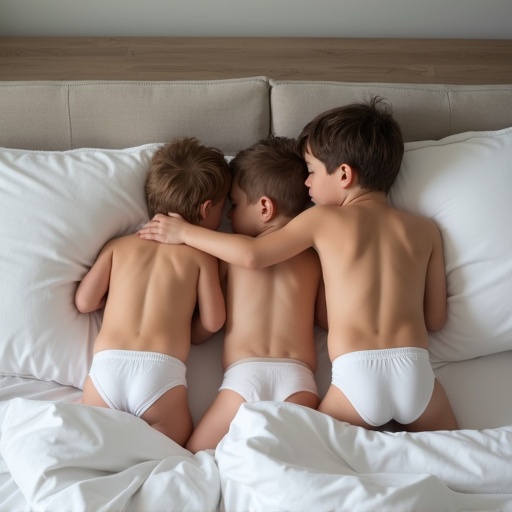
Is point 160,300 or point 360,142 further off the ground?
point 360,142

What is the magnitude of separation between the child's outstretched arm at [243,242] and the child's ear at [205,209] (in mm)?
56

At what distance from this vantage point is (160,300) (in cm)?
165

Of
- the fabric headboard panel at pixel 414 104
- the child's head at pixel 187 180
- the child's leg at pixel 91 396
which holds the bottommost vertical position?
the child's leg at pixel 91 396

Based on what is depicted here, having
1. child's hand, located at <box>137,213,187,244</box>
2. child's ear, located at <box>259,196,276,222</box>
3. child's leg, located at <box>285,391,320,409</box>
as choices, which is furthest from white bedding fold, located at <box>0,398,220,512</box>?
child's ear, located at <box>259,196,276,222</box>

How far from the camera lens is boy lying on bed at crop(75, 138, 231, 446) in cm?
156

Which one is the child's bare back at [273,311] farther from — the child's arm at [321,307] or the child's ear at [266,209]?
the child's ear at [266,209]

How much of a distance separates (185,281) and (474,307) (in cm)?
74

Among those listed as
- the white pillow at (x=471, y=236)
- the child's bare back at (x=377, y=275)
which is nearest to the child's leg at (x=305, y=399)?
the child's bare back at (x=377, y=275)

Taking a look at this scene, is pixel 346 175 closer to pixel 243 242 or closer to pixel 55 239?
pixel 243 242

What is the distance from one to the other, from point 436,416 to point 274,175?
727 mm

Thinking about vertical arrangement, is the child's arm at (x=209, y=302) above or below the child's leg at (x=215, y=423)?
above

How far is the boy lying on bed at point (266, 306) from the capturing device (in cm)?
159

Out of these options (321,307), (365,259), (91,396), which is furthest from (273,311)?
(91,396)

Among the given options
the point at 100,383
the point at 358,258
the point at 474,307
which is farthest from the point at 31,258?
the point at 474,307
